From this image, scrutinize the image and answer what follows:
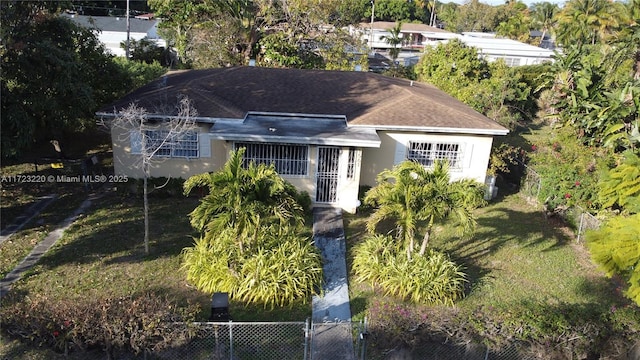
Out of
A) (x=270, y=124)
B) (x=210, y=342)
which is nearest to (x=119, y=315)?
(x=210, y=342)

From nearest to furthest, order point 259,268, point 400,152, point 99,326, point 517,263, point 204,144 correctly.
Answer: point 99,326 < point 259,268 < point 517,263 < point 204,144 < point 400,152

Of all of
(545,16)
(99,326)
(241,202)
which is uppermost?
(545,16)

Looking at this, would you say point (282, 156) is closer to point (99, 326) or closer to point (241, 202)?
point (241, 202)

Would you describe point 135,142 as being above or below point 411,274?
above

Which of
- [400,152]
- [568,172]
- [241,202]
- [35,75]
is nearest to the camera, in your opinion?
[241,202]

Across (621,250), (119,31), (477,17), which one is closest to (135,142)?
(621,250)
